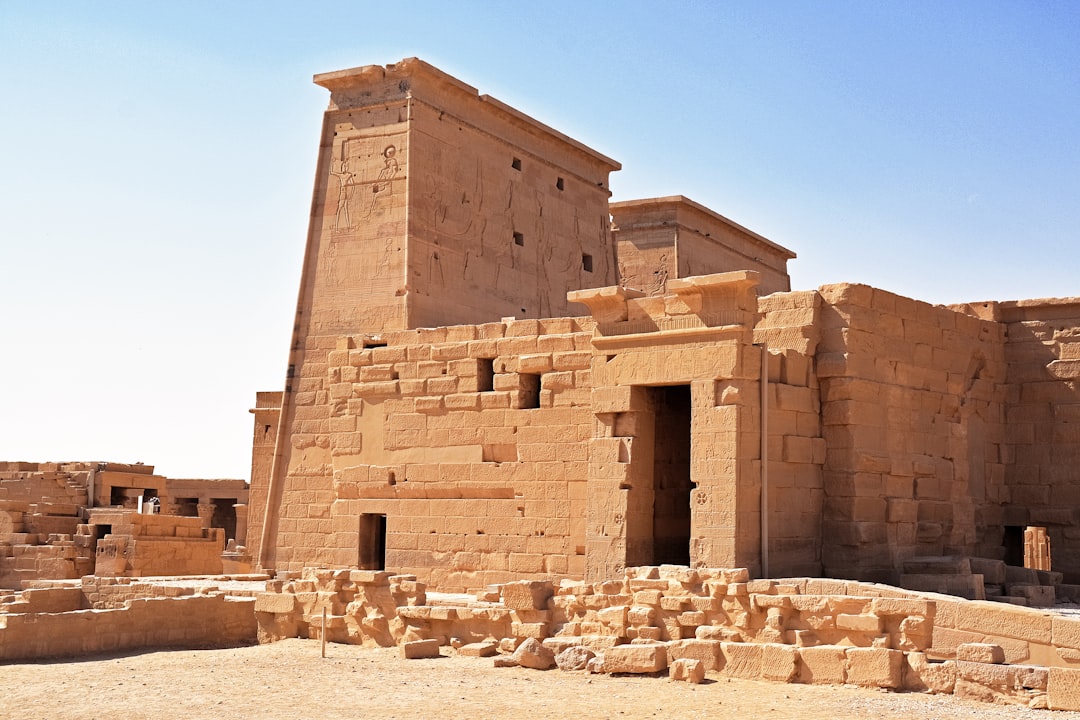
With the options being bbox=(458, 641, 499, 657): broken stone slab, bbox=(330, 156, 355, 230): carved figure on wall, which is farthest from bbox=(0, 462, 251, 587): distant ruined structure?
bbox=(458, 641, 499, 657): broken stone slab

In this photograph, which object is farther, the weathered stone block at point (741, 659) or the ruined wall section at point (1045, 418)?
the ruined wall section at point (1045, 418)

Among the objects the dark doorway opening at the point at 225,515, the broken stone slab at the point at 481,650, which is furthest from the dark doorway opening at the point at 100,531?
the broken stone slab at the point at 481,650

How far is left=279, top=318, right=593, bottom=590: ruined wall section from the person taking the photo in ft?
44.1

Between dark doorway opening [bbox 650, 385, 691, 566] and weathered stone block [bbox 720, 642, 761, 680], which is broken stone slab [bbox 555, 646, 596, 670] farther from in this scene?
dark doorway opening [bbox 650, 385, 691, 566]

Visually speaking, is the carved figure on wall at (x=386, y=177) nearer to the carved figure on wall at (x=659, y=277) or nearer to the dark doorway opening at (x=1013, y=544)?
the carved figure on wall at (x=659, y=277)

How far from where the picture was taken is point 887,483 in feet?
41.5

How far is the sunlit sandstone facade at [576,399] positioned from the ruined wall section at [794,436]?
3 centimetres

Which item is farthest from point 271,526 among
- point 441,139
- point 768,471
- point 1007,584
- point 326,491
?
point 1007,584

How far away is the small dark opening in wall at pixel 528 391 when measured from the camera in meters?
13.9

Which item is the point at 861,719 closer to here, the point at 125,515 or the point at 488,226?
the point at 488,226

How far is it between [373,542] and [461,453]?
1802 mm

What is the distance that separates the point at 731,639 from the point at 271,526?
8140 millimetres

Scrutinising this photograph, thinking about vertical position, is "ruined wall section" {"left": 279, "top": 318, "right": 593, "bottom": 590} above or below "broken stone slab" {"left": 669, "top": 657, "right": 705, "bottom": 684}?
above

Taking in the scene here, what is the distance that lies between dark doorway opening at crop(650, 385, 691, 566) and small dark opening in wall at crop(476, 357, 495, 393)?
6.72 feet
